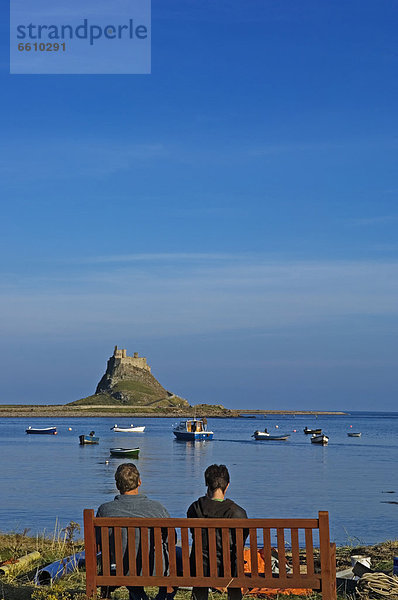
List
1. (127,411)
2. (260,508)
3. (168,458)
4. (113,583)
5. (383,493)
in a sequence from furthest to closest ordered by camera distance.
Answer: (127,411) → (168,458) → (383,493) → (260,508) → (113,583)

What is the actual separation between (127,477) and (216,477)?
0.79 meters

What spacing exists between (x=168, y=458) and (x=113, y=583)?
57812 millimetres

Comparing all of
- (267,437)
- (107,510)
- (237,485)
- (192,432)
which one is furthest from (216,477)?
A: (267,437)

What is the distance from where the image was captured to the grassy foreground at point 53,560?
8.20 meters

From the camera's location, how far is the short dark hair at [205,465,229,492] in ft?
23.9

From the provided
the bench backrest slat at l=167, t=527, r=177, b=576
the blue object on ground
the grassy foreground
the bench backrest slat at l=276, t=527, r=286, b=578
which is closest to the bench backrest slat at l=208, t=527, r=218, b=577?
the bench backrest slat at l=167, t=527, r=177, b=576

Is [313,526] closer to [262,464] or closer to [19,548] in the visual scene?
[19,548]

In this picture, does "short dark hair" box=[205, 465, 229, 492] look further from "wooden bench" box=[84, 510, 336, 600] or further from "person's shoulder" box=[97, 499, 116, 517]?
"person's shoulder" box=[97, 499, 116, 517]

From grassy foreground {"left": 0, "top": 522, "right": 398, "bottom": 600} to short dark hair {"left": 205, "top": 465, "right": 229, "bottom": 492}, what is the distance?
5.08 feet

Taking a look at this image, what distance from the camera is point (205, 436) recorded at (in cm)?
9388

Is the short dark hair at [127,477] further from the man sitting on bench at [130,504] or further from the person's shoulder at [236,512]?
the person's shoulder at [236,512]

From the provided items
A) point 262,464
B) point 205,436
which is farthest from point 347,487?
point 205,436

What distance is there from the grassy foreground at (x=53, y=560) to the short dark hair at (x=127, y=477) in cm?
100

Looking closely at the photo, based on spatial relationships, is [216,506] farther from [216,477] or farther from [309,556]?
[309,556]
